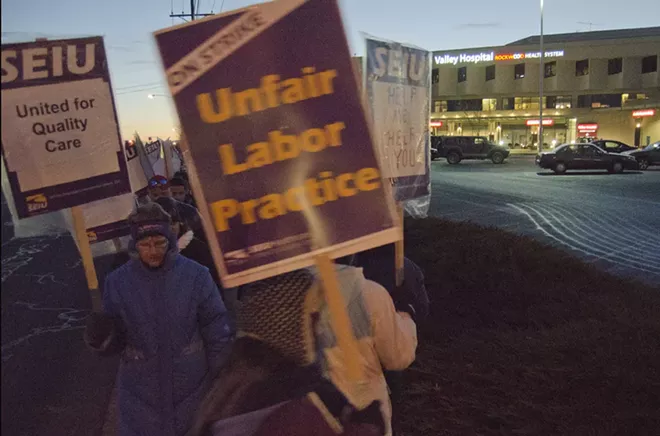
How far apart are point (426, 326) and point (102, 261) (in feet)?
25.5

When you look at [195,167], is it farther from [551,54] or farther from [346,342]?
[551,54]

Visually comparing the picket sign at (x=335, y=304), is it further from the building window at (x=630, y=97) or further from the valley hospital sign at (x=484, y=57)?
the valley hospital sign at (x=484, y=57)

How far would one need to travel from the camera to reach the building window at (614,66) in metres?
48.4

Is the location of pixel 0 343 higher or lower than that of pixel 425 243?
higher

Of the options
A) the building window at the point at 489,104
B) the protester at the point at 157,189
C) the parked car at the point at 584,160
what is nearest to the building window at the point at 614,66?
the building window at the point at 489,104

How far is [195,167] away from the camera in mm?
1948

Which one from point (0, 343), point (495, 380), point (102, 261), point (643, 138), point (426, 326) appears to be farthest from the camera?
point (643, 138)

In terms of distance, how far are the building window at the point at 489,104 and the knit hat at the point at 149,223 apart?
56.8 m

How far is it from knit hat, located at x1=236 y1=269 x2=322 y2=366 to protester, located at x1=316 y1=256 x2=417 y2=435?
56 mm

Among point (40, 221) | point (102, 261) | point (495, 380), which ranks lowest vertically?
point (102, 261)

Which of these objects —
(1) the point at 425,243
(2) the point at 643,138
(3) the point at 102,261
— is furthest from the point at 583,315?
(2) the point at 643,138

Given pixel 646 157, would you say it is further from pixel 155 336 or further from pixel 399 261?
pixel 155 336

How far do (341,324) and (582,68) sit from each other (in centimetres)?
5499

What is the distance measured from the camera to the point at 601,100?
5128 centimetres
